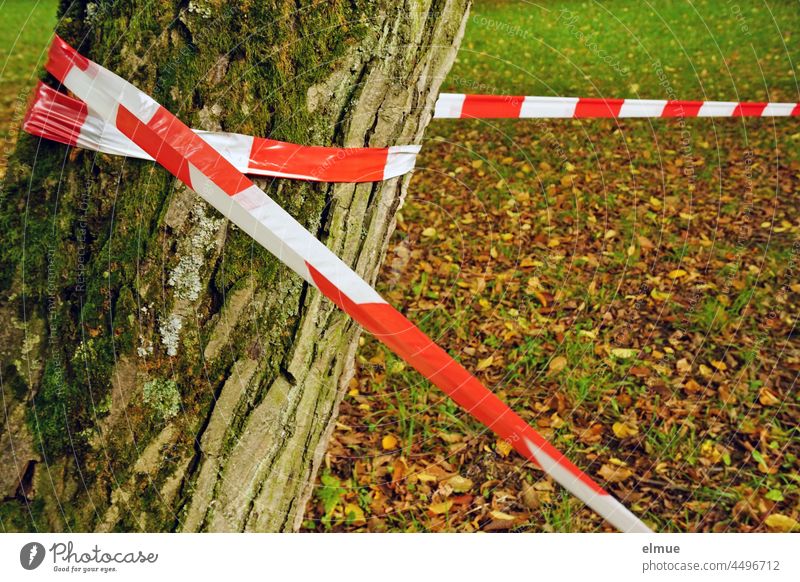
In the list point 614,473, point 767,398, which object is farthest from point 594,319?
point 614,473

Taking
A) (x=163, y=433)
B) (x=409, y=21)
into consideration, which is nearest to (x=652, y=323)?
(x=409, y=21)

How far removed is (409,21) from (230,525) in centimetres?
117

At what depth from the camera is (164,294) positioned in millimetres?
1188

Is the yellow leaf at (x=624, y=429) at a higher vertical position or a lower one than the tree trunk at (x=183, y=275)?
lower

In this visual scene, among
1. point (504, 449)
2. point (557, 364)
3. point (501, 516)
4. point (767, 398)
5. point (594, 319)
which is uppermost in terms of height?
point (594, 319)

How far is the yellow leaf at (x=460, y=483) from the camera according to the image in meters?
2.16

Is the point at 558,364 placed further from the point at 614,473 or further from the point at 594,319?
the point at 614,473

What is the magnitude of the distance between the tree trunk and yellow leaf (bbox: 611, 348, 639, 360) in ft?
5.83

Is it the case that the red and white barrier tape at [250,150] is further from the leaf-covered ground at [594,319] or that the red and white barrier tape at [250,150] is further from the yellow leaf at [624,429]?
the yellow leaf at [624,429]

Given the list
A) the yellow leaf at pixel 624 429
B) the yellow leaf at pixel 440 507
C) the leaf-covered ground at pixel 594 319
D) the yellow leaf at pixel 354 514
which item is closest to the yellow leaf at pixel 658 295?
the leaf-covered ground at pixel 594 319

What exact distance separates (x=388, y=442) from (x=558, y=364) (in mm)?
870

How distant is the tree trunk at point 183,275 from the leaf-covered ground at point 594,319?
0.96 metres

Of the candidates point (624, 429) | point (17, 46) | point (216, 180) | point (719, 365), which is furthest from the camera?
point (17, 46)

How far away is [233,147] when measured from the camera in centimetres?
118
